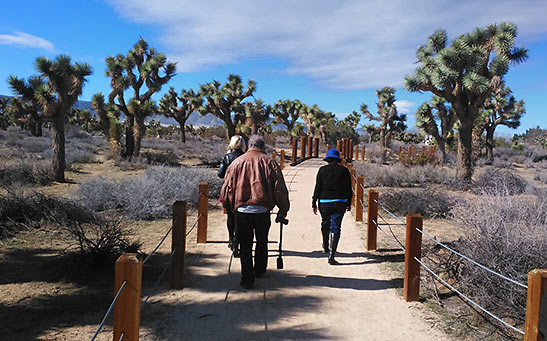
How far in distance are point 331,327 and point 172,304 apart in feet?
6.01

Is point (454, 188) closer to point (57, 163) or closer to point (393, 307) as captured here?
point (393, 307)

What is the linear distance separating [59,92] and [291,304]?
1445 centimetres

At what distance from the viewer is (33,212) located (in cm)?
816

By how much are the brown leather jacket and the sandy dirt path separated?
109 cm

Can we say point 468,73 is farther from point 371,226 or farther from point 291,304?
point 291,304

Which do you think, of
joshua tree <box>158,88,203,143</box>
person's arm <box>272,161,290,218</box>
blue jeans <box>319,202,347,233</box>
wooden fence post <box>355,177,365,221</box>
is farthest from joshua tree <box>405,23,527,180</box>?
joshua tree <box>158,88,203,143</box>

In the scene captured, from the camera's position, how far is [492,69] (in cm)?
1698

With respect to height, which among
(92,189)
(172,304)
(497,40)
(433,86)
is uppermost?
(497,40)

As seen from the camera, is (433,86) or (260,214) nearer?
(260,214)

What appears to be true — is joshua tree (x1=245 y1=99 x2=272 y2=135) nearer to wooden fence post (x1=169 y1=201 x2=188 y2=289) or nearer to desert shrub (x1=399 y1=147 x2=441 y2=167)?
desert shrub (x1=399 y1=147 x2=441 y2=167)

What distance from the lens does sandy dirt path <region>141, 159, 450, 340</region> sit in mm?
4129

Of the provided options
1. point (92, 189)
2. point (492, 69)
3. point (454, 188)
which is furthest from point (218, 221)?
point (492, 69)

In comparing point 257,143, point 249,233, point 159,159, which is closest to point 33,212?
point 249,233

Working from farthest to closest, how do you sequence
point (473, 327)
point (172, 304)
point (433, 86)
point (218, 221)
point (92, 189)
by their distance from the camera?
point (433, 86)
point (92, 189)
point (218, 221)
point (172, 304)
point (473, 327)
